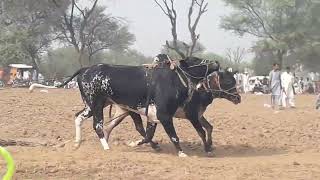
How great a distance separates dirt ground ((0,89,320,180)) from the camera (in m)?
8.09

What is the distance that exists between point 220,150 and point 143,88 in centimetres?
213

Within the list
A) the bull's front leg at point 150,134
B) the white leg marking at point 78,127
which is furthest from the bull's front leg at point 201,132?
the white leg marking at point 78,127

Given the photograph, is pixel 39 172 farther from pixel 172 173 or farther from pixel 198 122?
pixel 198 122

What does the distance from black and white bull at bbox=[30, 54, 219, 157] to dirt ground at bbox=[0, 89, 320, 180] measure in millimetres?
618

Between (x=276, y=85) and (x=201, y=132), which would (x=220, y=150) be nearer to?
(x=201, y=132)

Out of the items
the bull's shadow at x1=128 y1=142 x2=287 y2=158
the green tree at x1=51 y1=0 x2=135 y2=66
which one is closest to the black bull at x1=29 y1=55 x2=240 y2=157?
the bull's shadow at x1=128 y1=142 x2=287 y2=158

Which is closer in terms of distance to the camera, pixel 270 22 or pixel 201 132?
pixel 201 132

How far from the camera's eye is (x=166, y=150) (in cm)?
1127

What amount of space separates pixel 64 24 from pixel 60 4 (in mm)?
4426

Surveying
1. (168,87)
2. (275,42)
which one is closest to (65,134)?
(168,87)

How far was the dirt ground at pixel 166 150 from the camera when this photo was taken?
8.09 meters

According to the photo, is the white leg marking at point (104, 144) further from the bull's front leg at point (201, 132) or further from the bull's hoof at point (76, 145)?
the bull's front leg at point (201, 132)

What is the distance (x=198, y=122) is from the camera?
1075 cm

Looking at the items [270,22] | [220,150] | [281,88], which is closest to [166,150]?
[220,150]
